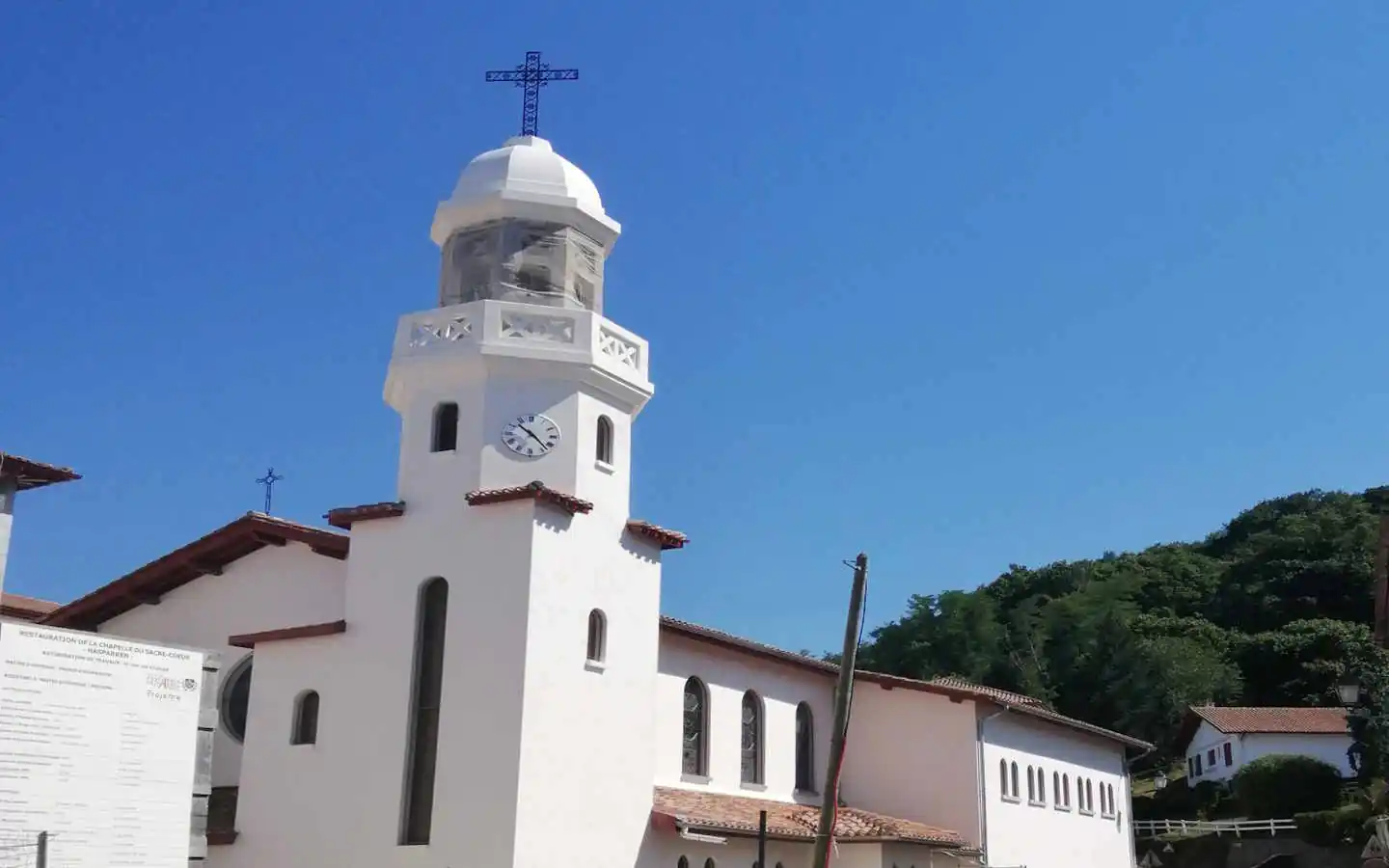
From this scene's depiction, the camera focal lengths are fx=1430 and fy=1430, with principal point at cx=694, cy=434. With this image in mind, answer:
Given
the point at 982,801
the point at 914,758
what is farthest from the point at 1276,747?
the point at 914,758

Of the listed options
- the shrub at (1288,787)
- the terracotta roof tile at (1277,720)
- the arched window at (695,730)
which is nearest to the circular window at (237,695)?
the arched window at (695,730)

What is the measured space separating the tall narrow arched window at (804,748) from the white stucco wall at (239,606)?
11.6m

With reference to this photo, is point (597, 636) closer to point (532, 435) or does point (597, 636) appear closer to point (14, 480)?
point (532, 435)

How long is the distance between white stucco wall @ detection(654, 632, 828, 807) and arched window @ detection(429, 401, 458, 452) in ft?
19.5

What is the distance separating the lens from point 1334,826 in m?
48.9

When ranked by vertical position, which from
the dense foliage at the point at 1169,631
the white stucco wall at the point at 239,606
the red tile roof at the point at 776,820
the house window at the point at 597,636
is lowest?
the red tile roof at the point at 776,820

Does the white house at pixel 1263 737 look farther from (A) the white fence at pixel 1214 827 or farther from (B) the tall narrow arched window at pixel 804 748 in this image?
(B) the tall narrow arched window at pixel 804 748

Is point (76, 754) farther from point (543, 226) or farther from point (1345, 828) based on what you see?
point (1345, 828)

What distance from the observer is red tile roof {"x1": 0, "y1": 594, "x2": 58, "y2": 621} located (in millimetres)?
30200

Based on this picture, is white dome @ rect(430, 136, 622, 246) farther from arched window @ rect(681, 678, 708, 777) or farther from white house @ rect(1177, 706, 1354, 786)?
white house @ rect(1177, 706, 1354, 786)

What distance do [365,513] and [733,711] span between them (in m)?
9.45

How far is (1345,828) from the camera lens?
48.6 meters

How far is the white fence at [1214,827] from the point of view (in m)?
51.4

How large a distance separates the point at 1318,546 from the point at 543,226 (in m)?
74.8
